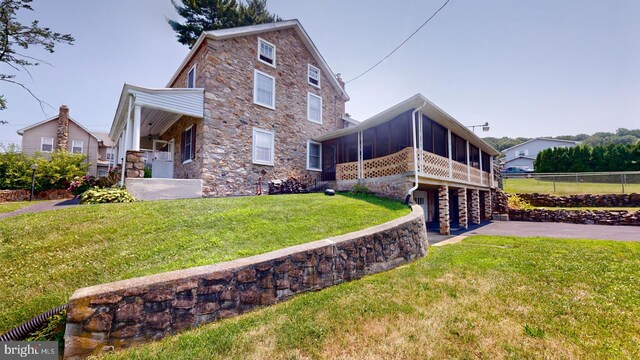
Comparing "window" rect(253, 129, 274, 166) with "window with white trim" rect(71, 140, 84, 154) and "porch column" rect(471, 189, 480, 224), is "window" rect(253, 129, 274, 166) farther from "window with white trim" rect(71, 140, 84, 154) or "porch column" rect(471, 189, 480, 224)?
"window with white trim" rect(71, 140, 84, 154)

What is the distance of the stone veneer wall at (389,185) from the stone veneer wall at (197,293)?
18.0 feet

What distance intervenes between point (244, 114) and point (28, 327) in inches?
396

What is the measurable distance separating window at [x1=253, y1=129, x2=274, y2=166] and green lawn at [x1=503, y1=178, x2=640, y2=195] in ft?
61.9

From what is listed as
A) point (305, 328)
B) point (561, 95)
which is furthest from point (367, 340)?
point (561, 95)

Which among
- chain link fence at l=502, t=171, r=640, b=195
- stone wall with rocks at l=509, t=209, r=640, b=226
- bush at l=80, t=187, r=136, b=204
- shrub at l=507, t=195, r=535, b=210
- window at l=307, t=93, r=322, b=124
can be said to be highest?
window at l=307, t=93, r=322, b=124

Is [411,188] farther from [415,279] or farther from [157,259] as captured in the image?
[157,259]

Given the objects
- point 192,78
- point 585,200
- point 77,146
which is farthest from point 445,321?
point 77,146

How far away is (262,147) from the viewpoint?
478 inches

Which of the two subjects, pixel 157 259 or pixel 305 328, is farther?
pixel 157 259

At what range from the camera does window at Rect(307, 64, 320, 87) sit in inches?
591

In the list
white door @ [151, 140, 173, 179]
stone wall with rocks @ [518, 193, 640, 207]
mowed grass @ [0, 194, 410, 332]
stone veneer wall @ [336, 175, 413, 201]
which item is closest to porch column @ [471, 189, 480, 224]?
stone wall with rocks @ [518, 193, 640, 207]

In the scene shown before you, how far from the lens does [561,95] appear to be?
11789 mm

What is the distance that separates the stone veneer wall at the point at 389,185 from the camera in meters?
9.54

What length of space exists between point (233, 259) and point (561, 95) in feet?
51.3
